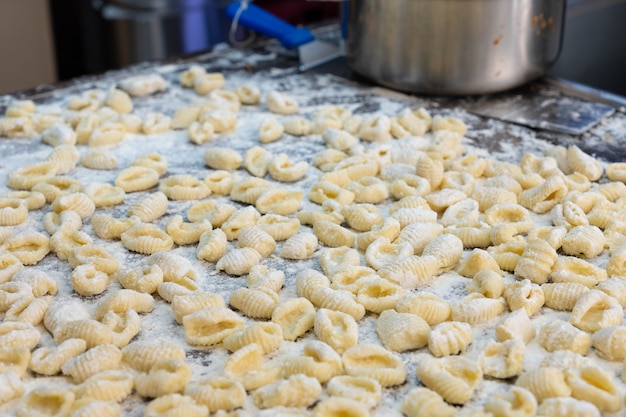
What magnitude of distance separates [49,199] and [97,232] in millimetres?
182

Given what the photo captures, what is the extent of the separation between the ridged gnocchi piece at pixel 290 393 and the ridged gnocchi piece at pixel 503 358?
0.76ft

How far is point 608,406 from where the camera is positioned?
0.99 m

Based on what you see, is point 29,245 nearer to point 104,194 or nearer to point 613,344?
point 104,194

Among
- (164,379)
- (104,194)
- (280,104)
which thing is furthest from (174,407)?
(280,104)

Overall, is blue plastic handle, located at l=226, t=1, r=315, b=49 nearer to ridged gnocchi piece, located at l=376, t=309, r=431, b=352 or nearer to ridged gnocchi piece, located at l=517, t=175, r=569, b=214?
ridged gnocchi piece, located at l=517, t=175, r=569, b=214

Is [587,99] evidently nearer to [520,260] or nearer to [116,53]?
[520,260]

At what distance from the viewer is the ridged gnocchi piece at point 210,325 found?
3.75ft

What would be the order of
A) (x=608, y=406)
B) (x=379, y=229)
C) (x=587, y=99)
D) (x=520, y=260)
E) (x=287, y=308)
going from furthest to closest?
(x=587, y=99) < (x=379, y=229) < (x=520, y=260) < (x=287, y=308) < (x=608, y=406)

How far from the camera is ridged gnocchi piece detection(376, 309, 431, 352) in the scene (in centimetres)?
113

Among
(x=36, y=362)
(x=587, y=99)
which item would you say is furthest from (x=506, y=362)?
(x=587, y=99)

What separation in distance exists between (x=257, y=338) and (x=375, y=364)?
16 cm

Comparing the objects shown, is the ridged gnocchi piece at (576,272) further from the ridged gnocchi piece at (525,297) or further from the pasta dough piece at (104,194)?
the pasta dough piece at (104,194)

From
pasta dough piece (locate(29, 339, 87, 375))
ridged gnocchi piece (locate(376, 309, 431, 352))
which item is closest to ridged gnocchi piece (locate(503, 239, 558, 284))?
ridged gnocchi piece (locate(376, 309, 431, 352))

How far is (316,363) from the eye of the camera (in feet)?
3.48
